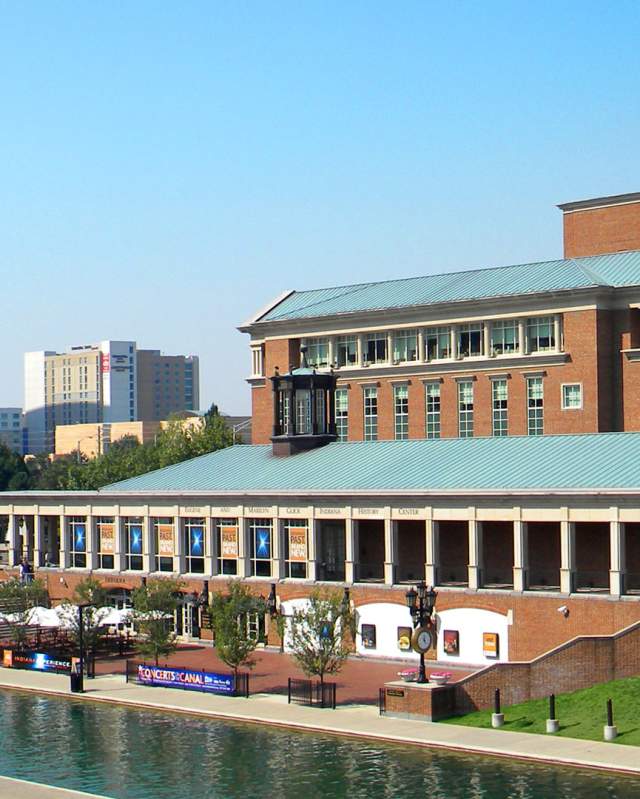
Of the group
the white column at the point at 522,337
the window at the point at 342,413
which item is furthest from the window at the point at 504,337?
the window at the point at 342,413

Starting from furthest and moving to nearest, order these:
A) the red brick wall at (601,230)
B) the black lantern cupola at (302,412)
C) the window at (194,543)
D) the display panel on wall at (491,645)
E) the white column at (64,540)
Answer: the red brick wall at (601,230), the white column at (64,540), the black lantern cupola at (302,412), the window at (194,543), the display panel on wall at (491,645)

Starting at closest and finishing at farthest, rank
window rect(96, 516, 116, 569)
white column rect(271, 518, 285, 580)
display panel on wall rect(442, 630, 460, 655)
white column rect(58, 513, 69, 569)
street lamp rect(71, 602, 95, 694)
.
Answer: street lamp rect(71, 602, 95, 694)
display panel on wall rect(442, 630, 460, 655)
white column rect(271, 518, 285, 580)
window rect(96, 516, 116, 569)
white column rect(58, 513, 69, 569)

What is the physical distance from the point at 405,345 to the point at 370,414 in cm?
592

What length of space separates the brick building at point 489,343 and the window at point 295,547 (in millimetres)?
25103

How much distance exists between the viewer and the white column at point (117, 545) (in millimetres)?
89688

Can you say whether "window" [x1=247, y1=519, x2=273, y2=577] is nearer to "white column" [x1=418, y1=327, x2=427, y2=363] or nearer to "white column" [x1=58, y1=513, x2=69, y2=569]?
"white column" [x1=58, y1=513, x2=69, y2=569]

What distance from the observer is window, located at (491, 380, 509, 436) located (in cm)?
10106

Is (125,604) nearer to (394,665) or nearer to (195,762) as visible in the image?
(394,665)

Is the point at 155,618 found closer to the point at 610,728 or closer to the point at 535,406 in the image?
the point at 610,728

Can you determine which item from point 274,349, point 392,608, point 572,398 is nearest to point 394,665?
point 392,608

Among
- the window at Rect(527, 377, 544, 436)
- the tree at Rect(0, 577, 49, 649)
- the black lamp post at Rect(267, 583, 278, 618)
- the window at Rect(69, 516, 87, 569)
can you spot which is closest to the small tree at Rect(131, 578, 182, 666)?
the black lamp post at Rect(267, 583, 278, 618)

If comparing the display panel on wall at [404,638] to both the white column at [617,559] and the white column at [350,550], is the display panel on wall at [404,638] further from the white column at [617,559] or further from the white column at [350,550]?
the white column at [617,559]

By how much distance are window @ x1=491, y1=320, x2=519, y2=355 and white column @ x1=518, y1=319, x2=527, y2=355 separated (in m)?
0.41

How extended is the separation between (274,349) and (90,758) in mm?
64773
